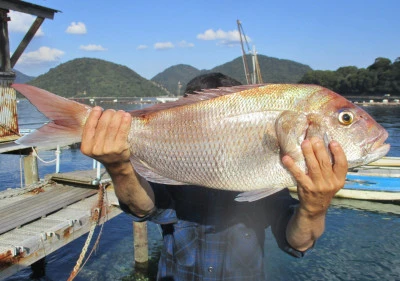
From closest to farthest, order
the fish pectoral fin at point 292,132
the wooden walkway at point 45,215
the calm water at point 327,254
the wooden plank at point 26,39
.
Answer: the fish pectoral fin at point 292,132, the wooden walkway at point 45,215, the calm water at point 327,254, the wooden plank at point 26,39

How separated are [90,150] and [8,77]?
28.3 ft

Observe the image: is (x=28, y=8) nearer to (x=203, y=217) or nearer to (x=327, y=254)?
(x=203, y=217)

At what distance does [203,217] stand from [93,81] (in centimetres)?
17110

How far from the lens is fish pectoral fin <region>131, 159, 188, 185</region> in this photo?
2.40 m

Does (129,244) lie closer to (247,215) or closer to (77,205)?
(77,205)

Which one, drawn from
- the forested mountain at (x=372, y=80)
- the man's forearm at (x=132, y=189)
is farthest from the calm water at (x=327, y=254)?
the forested mountain at (x=372, y=80)

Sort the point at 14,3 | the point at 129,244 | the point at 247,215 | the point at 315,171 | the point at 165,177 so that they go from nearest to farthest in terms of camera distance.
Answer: the point at 315,171
the point at 165,177
the point at 247,215
the point at 14,3
the point at 129,244

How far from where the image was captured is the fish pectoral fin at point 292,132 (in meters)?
2.12

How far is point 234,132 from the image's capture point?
2270mm

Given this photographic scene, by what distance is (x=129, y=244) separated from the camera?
1091 centimetres

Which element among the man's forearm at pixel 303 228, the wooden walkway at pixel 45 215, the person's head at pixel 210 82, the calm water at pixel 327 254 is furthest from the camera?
the calm water at pixel 327 254

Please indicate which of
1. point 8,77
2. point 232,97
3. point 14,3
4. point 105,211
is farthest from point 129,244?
point 232,97

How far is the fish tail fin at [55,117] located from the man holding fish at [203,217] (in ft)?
0.33

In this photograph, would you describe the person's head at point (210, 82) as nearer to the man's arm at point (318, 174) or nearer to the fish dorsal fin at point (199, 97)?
the fish dorsal fin at point (199, 97)
